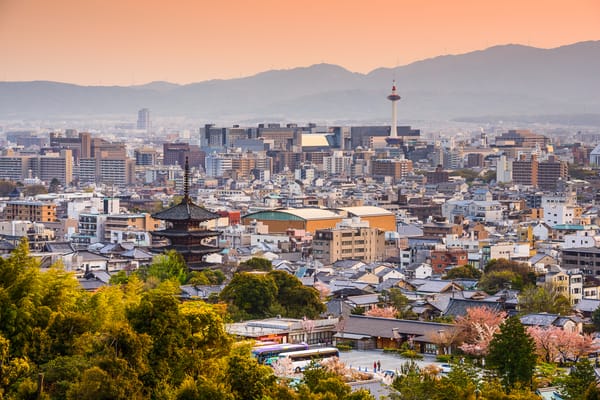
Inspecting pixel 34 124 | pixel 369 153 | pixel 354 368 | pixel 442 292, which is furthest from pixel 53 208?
pixel 34 124

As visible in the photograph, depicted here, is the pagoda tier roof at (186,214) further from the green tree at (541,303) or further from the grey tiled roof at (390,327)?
the green tree at (541,303)

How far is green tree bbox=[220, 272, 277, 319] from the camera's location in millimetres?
21969

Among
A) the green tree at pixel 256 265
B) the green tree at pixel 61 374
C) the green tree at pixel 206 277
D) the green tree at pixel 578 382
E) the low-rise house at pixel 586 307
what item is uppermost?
the green tree at pixel 61 374

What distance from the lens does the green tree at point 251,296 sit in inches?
865

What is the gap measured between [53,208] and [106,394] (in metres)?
33.4

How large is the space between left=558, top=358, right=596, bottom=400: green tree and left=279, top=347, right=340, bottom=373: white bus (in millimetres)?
3170

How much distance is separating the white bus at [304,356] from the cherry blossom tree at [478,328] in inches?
72.8

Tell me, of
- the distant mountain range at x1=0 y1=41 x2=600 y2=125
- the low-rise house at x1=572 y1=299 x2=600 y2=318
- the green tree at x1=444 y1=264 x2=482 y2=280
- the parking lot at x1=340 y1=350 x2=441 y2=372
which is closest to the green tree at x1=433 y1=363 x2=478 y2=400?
the parking lot at x1=340 y1=350 x2=441 y2=372

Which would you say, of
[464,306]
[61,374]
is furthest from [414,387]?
[464,306]

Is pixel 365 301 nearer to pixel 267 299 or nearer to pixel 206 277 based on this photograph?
pixel 267 299

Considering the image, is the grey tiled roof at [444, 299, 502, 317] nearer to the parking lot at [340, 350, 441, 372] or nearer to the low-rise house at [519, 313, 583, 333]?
the low-rise house at [519, 313, 583, 333]

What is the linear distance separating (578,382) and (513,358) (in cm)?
145

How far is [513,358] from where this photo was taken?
16.1m

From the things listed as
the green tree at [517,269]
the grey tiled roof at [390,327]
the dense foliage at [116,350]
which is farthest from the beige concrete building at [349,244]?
the dense foliage at [116,350]
